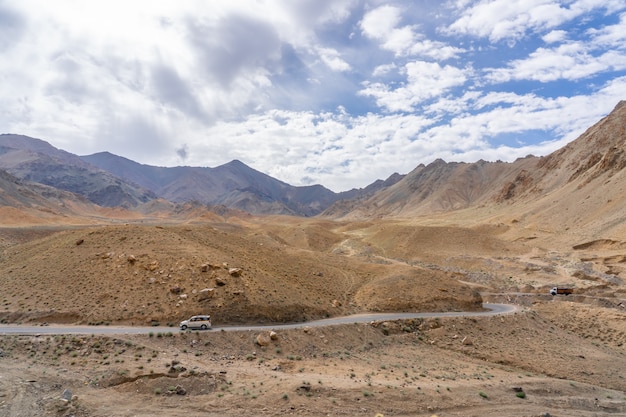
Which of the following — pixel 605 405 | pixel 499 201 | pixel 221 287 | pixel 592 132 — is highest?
pixel 592 132

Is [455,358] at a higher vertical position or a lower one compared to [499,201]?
lower

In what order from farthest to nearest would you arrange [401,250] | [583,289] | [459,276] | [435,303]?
[401,250], [459,276], [583,289], [435,303]

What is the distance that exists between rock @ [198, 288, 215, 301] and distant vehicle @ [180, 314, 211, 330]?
2.71m

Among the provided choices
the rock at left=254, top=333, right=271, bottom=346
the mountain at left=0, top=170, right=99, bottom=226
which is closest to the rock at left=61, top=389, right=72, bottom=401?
the rock at left=254, top=333, right=271, bottom=346

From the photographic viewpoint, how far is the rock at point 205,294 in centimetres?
2480

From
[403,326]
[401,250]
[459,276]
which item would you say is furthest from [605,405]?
[401,250]

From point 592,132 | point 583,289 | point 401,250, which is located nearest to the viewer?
point 583,289

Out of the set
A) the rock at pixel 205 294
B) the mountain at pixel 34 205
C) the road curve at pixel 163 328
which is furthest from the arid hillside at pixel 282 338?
the mountain at pixel 34 205

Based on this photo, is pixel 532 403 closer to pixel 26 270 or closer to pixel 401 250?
pixel 26 270

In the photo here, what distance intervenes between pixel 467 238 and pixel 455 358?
5163 centimetres

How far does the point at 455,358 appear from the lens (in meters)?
23.7

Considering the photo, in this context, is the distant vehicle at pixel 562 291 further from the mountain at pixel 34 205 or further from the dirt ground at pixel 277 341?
the mountain at pixel 34 205

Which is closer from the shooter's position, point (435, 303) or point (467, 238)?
point (435, 303)

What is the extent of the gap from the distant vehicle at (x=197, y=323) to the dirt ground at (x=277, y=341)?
1.04 meters
